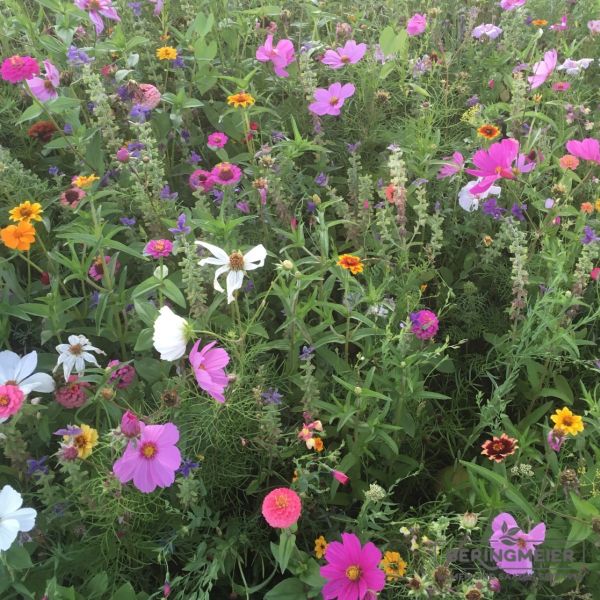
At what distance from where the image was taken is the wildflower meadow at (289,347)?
1043mm

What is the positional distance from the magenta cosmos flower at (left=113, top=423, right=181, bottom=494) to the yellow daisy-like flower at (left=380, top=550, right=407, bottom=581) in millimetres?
415

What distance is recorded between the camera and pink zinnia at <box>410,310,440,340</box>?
1274 mm

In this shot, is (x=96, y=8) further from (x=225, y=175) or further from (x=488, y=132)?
(x=488, y=132)

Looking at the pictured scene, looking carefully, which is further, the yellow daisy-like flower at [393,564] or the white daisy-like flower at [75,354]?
the white daisy-like flower at [75,354]

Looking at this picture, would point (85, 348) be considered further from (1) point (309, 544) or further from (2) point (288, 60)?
(2) point (288, 60)

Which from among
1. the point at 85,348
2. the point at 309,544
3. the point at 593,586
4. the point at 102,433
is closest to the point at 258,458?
the point at 309,544

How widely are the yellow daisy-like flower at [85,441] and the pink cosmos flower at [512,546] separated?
28.4 inches

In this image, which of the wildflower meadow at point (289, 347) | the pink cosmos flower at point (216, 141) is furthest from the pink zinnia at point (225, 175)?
the pink cosmos flower at point (216, 141)

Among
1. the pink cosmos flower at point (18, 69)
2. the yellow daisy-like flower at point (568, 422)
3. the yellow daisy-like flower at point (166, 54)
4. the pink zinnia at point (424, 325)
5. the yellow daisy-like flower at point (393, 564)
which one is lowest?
the yellow daisy-like flower at point (393, 564)

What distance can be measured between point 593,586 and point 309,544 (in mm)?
532

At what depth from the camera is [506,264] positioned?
1.68 metres

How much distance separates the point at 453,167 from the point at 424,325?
581mm

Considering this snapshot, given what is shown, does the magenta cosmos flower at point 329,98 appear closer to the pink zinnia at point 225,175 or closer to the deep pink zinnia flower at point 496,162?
the pink zinnia at point 225,175

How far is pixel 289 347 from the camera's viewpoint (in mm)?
1290
